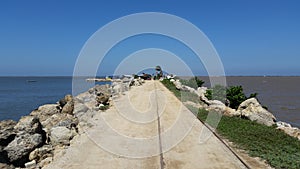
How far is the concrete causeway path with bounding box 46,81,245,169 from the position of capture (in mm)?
8234

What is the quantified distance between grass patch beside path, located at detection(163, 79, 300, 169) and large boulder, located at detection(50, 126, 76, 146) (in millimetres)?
5714

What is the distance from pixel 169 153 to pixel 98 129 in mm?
4492

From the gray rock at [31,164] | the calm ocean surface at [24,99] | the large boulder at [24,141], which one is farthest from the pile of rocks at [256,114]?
the calm ocean surface at [24,99]

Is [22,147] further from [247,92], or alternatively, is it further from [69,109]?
[247,92]

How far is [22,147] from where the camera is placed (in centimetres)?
984

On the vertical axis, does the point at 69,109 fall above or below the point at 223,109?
below

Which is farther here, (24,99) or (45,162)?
(24,99)

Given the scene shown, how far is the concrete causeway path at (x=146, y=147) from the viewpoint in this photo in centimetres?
823

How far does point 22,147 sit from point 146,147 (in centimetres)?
410

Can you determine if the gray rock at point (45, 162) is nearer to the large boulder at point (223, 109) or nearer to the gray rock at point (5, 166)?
the gray rock at point (5, 166)

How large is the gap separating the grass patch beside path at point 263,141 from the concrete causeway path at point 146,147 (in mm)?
785

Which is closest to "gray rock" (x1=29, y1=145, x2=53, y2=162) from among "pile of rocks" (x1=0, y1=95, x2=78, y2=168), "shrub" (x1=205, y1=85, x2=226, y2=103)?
"pile of rocks" (x1=0, y1=95, x2=78, y2=168)

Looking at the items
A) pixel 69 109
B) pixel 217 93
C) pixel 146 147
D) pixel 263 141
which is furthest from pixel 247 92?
pixel 146 147

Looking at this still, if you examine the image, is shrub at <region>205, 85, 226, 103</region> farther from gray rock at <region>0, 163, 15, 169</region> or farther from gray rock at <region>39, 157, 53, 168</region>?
gray rock at <region>0, 163, 15, 169</region>
